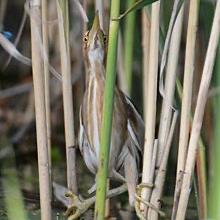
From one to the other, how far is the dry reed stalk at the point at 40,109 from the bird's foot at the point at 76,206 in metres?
0.10

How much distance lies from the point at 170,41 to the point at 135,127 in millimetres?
233

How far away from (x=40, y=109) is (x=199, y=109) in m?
0.25

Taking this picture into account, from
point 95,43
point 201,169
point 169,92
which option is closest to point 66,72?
point 95,43

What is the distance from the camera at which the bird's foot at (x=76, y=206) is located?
1.38m

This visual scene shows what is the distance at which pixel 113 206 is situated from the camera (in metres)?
1.72

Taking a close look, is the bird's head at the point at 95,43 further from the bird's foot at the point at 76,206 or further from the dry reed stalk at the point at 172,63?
the bird's foot at the point at 76,206

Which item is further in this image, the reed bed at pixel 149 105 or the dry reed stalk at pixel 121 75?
the dry reed stalk at pixel 121 75

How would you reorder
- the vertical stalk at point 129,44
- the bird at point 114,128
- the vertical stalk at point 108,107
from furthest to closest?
the vertical stalk at point 129,44 → the bird at point 114,128 → the vertical stalk at point 108,107

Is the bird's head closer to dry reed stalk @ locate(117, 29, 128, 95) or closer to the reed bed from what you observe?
the reed bed

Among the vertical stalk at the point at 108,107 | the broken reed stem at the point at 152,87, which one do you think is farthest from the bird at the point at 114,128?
the vertical stalk at the point at 108,107

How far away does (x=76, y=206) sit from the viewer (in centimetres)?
139

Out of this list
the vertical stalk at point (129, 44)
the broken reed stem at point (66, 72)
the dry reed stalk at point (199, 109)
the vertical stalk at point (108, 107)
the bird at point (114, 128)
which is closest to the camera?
the vertical stalk at point (108, 107)

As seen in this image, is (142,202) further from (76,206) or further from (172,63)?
(172,63)

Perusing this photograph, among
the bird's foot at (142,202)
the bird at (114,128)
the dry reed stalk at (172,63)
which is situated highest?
the dry reed stalk at (172,63)
